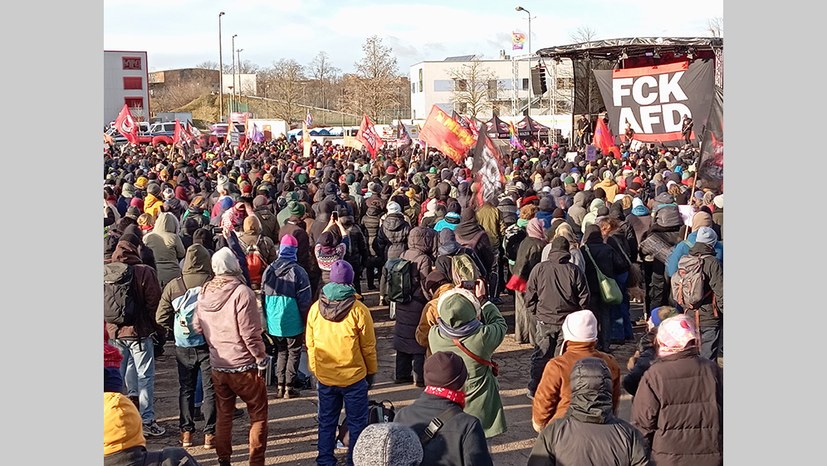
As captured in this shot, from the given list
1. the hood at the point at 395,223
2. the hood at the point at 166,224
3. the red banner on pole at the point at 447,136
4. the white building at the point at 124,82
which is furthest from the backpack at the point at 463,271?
the white building at the point at 124,82

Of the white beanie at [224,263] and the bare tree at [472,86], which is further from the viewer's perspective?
the bare tree at [472,86]

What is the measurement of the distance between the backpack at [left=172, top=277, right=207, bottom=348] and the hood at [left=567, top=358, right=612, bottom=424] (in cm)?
350

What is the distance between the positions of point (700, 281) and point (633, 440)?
3.69 metres

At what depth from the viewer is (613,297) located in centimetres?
845

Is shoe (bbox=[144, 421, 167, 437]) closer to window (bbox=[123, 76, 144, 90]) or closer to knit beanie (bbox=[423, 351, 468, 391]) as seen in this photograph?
knit beanie (bbox=[423, 351, 468, 391])

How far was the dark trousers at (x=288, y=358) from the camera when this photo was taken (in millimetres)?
8055

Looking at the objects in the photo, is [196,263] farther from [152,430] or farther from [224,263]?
[152,430]

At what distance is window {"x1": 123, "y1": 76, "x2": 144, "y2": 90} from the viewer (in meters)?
72.4

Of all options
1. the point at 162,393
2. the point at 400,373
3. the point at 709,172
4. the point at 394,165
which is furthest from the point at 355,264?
the point at 394,165

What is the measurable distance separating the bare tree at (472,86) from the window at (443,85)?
160 centimetres

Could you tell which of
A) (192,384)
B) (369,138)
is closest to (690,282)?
(192,384)

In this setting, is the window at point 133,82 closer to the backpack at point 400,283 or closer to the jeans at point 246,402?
the backpack at point 400,283

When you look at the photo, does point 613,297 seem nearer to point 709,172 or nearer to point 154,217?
point 709,172

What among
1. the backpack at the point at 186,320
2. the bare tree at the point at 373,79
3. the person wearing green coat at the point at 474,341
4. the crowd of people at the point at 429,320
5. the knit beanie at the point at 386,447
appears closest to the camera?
the knit beanie at the point at 386,447
